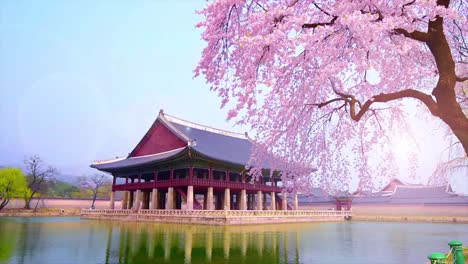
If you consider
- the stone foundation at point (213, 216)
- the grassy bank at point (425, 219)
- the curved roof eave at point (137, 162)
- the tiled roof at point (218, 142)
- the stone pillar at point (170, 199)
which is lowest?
the grassy bank at point (425, 219)

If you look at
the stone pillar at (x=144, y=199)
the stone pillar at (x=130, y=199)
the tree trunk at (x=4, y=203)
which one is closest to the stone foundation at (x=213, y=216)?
the stone pillar at (x=130, y=199)

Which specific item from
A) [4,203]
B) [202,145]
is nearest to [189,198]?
[202,145]

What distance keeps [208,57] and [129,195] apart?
42.5m

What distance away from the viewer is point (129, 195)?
4731cm

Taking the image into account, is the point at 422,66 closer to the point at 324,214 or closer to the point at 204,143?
the point at 204,143

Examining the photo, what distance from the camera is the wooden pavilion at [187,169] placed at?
37.2 metres

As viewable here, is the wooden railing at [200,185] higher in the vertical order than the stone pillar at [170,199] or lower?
higher

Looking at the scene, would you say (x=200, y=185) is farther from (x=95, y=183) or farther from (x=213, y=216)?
(x=95, y=183)

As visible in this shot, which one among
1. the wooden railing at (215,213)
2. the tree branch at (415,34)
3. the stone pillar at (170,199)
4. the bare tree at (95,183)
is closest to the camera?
the tree branch at (415,34)

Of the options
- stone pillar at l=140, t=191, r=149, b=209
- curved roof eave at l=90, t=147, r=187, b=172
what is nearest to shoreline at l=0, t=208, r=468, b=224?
curved roof eave at l=90, t=147, r=187, b=172

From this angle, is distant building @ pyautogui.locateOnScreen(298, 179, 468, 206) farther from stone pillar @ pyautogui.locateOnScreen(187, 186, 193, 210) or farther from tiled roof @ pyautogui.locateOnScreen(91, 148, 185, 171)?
tiled roof @ pyautogui.locateOnScreen(91, 148, 185, 171)

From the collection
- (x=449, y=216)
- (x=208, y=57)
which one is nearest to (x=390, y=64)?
(x=208, y=57)

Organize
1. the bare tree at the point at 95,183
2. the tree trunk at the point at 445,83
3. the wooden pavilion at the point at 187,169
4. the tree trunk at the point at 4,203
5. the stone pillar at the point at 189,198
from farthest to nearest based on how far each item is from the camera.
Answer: the bare tree at the point at 95,183
the tree trunk at the point at 4,203
the wooden pavilion at the point at 187,169
the stone pillar at the point at 189,198
the tree trunk at the point at 445,83

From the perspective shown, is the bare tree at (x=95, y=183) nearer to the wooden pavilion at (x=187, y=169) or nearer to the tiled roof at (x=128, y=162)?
the tiled roof at (x=128, y=162)
